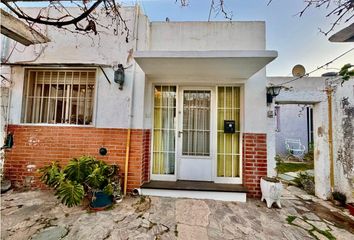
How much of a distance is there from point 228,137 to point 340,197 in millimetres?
3204

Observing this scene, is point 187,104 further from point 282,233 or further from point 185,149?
point 282,233

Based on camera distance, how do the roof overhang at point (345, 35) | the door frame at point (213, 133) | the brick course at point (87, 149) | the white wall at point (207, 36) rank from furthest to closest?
the door frame at point (213, 133) < the white wall at point (207, 36) < the brick course at point (87, 149) < the roof overhang at point (345, 35)

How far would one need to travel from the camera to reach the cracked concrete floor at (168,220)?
125 inches

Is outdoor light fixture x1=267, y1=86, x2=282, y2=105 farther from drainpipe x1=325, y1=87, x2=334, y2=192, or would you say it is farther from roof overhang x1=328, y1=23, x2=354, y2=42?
roof overhang x1=328, y1=23, x2=354, y2=42

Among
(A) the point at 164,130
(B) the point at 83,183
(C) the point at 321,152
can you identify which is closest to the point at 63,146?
(B) the point at 83,183

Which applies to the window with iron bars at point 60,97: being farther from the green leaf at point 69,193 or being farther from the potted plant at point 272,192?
the potted plant at point 272,192

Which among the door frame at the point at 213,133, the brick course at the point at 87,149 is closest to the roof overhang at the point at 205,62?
the door frame at the point at 213,133

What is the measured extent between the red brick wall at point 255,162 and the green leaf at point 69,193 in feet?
12.4

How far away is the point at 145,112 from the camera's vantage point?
16.5 ft

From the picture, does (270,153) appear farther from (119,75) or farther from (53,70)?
(53,70)

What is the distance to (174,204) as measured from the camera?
4258 mm

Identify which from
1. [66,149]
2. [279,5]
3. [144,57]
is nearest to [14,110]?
[66,149]

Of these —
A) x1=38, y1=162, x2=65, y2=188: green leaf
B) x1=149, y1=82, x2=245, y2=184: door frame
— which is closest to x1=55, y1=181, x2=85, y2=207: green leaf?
x1=38, y1=162, x2=65, y2=188: green leaf

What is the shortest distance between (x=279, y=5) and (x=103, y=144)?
4.68 metres
